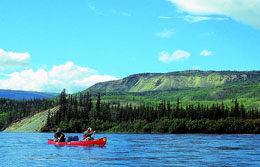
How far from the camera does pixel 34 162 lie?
63.6 metres

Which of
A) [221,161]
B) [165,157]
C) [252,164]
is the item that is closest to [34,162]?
[165,157]

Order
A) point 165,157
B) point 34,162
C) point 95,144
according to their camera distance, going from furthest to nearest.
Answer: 1. point 95,144
2. point 165,157
3. point 34,162

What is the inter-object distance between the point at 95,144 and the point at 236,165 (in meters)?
43.3

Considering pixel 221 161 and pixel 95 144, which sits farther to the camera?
pixel 95 144

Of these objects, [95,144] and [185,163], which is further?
[95,144]

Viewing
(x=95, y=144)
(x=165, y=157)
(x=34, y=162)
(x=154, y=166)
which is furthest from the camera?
(x=95, y=144)

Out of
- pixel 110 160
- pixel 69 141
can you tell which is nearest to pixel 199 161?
pixel 110 160

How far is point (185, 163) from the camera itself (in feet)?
202

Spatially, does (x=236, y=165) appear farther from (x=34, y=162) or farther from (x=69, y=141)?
(x=69, y=141)

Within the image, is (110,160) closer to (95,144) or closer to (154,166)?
(154,166)

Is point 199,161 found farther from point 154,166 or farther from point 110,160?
point 110,160

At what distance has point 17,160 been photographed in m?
66.2

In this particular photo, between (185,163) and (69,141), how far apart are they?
144 feet

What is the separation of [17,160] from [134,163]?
19591mm
